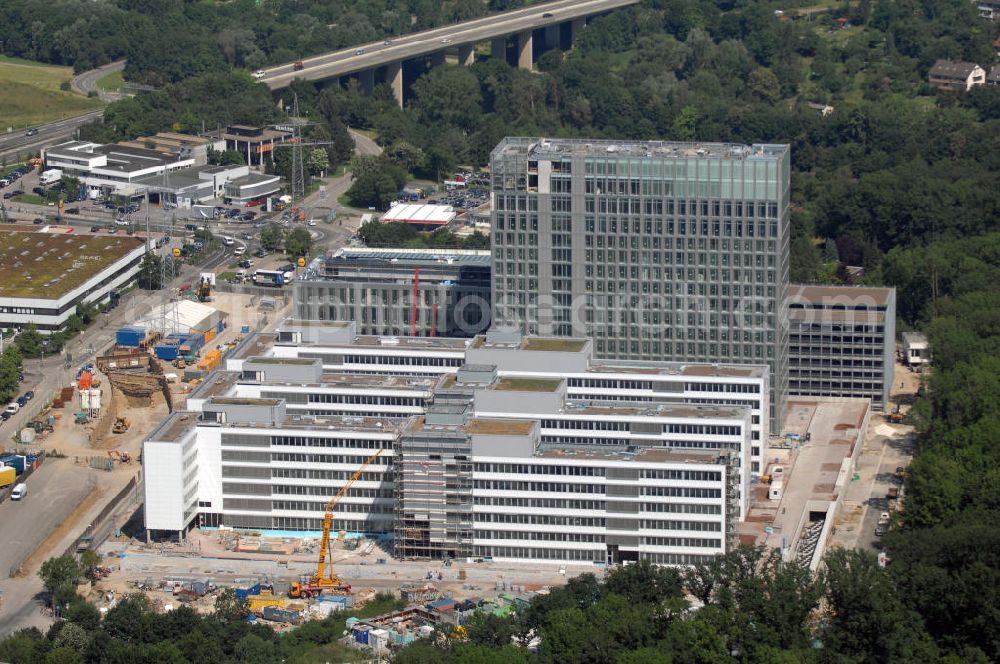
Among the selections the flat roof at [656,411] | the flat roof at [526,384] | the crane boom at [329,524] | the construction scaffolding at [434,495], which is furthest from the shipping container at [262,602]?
the flat roof at [656,411]

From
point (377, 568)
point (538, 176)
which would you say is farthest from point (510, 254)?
point (377, 568)

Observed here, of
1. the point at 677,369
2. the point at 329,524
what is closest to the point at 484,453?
the point at 329,524

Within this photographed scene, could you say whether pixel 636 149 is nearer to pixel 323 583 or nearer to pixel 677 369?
pixel 677 369

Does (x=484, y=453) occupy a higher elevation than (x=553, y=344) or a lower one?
lower

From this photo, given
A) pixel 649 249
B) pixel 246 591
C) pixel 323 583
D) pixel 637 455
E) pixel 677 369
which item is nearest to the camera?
pixel 246 591

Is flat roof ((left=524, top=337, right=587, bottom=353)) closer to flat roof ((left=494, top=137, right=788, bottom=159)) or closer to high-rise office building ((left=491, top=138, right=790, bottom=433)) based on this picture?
high-rise office building ((left=491, top=138, right=790, bottom=433))

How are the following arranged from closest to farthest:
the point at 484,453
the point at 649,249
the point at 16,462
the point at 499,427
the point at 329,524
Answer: the point at 484,453 → the point at 499,427 → the point at 329,524 → the point at 16,462 → the point at 649,249

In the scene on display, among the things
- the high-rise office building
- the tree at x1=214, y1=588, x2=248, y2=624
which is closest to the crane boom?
the tree at x1=214, y1=588, x2=248, y2=624
